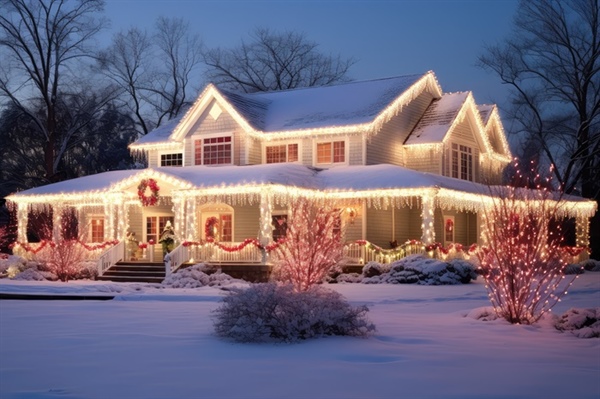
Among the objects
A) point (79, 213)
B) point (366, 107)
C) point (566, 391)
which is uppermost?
point (366, 107)

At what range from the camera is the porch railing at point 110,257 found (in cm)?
2892

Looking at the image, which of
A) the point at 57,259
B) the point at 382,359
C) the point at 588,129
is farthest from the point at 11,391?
the point at 588,129

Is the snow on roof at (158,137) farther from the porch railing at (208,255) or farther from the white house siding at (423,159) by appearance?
the white house siding at (423,159)

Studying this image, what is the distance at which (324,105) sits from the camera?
113 feet

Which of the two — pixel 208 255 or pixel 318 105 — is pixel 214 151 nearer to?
pixel 318 105

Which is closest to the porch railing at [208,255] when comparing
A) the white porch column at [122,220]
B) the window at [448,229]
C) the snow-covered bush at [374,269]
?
the white porch column at [122,220]

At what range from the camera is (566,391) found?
8.13 metres

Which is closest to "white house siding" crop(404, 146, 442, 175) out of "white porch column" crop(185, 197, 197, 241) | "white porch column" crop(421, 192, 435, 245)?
"white porch column" crop(421, 192, 435, 245)

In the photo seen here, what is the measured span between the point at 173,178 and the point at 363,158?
7689 millimetres

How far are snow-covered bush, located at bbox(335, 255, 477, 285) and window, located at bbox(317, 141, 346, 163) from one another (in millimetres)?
6502

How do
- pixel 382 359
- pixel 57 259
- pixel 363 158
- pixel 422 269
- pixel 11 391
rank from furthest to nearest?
pixel 363 158 < pixel 57 259 < pixel 422 269 < pixel 382 359 < pixel 11 391

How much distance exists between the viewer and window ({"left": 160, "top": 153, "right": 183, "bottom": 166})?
36.3m

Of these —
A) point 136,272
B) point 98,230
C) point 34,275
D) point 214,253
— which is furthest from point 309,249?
point 98,230

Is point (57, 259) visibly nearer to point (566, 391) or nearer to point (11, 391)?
point (11, 391)
